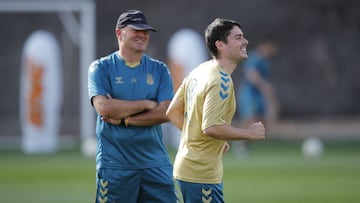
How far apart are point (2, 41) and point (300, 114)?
7338 mm

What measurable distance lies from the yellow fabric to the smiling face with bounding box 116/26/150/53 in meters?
0.67

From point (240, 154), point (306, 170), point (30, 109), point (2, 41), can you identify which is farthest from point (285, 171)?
point (2, 41)

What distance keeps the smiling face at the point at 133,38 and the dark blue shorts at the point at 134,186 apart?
1014 millimetres

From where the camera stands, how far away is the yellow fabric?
8.59m

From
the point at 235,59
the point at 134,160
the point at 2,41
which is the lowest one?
the point at 134,160

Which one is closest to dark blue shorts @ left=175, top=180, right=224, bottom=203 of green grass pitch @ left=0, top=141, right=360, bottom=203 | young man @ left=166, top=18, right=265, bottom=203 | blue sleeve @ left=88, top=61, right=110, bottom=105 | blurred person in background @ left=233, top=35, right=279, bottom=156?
young man @ left=166, top=18, right=265, bottom=203

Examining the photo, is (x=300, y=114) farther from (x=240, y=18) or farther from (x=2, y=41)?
(x=2, y=41)

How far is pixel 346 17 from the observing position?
28.0 metres

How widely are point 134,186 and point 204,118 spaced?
4.03ft

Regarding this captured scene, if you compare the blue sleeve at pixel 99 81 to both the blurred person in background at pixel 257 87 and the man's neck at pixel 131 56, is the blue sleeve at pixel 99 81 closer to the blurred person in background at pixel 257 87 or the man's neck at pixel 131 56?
the man's neck at pixel 131 56

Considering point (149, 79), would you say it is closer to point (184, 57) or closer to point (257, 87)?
point (257, 87)

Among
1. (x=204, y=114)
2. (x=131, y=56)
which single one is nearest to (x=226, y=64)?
(x=204, y=114)

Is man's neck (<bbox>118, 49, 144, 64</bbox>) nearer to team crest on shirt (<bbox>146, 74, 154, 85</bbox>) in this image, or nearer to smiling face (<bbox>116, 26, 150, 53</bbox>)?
smiling face (<bbox>116, 26, 150, 53</bbox>)

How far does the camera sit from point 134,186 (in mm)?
9523
